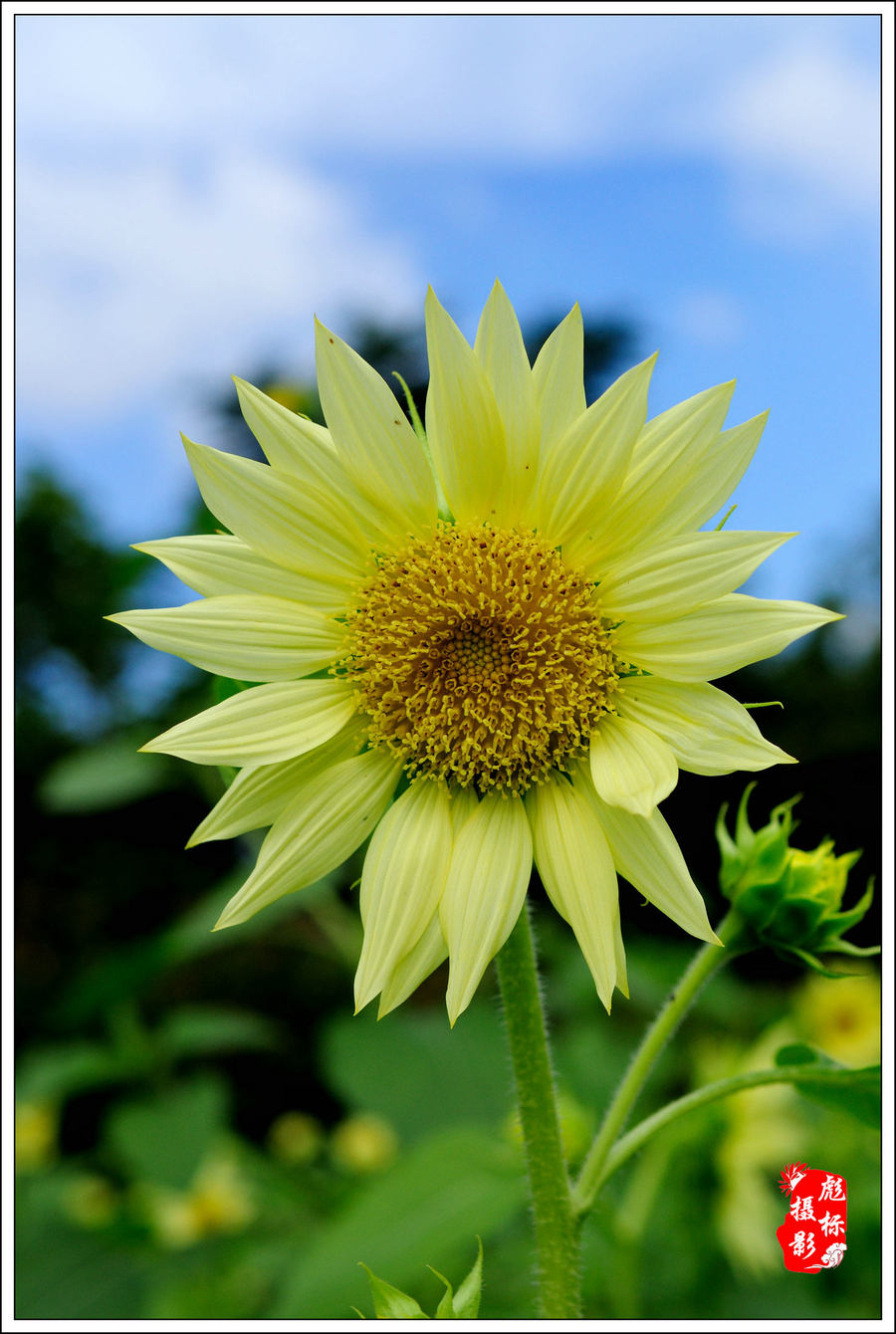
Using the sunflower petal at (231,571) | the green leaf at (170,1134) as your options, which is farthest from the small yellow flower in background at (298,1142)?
the sunflower petal at (231,571)

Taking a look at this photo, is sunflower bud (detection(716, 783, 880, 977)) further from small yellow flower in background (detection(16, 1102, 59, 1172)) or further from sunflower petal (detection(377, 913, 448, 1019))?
small yellow flower in background (detection(16, 1102, 59, 1172))

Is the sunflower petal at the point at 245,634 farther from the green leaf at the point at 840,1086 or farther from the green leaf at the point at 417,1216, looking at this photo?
the green leaf at the point at 417,1216

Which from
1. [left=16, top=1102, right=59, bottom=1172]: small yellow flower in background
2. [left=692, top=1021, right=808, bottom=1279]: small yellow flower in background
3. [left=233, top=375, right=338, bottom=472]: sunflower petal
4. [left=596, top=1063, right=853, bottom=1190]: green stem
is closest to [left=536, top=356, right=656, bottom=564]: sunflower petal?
[left=233, top=375, right=338, bottom=472]: sunflower petal

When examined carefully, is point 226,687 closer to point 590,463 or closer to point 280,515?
point 280,515

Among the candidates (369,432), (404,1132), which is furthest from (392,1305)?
(404,1132)

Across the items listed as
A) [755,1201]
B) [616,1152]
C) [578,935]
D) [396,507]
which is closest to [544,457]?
[396,507]
